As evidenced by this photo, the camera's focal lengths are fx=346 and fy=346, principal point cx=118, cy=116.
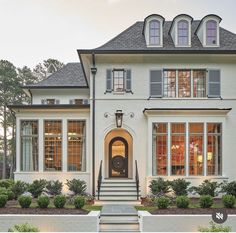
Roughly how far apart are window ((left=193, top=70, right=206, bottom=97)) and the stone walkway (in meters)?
6.70

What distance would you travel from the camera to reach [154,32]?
17.5 m

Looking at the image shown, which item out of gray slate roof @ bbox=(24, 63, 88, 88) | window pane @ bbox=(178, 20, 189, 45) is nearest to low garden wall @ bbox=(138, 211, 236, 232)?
window pane @ bbox=(178, 20, 189, 45)

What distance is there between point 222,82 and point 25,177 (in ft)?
34.7

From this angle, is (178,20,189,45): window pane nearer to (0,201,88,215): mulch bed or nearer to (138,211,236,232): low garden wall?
(138,211,236,232): low garden wall

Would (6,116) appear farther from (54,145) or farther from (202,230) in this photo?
(202,230)

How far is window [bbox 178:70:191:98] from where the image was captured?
16.9 m

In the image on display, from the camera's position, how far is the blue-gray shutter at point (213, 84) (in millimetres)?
16703

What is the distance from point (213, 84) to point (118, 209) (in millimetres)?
7858

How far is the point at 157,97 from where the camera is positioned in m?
16.7

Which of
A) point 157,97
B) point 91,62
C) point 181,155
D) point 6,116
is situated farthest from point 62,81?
point 6,116

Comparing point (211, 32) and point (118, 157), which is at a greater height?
point (211, 32)

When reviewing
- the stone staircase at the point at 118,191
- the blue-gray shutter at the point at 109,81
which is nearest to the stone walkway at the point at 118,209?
the stone staircase at the point at 118,191

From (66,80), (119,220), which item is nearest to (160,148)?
(119,220)

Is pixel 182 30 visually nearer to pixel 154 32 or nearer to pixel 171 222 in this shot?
pixel 154 32
